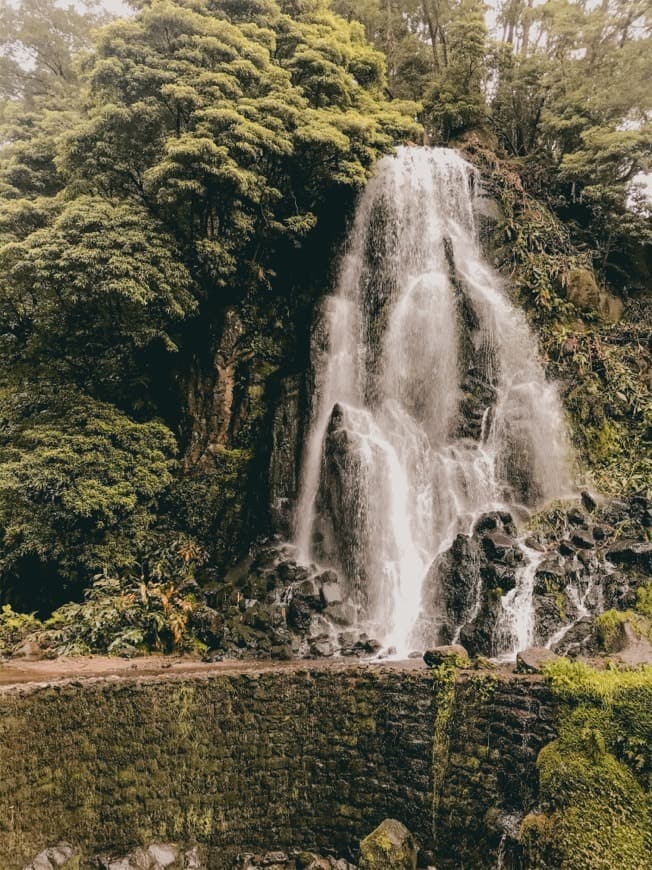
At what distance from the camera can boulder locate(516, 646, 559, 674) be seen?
5.98 metres

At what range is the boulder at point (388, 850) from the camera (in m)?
5.62

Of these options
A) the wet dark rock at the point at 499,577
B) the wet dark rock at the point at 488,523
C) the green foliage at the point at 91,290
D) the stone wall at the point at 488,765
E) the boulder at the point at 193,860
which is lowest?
the boulder at the point at 193,860

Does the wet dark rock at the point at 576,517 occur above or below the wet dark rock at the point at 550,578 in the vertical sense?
above

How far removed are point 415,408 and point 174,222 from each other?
7010 millimetres

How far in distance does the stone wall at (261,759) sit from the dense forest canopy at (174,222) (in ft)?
17.6

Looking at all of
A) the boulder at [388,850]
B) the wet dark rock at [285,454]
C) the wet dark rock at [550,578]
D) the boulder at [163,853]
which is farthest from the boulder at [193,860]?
the wet dark rock at [285,454]

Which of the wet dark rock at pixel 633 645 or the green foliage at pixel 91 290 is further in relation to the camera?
the green foliage at pixel 91 290

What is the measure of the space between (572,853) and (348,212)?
600 inches

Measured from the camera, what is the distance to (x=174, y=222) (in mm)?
13062

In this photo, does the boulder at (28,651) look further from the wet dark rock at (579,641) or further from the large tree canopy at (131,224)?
the wet dark rock at (579,641)

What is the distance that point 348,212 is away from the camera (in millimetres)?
16328

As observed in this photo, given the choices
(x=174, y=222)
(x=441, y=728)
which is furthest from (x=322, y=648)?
(x=174, y=222)

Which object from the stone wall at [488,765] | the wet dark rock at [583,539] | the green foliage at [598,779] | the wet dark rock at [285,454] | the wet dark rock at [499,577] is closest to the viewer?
the green foliage at [598,779]

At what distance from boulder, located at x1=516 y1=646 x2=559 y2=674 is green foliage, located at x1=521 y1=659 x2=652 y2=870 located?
0.62 m
